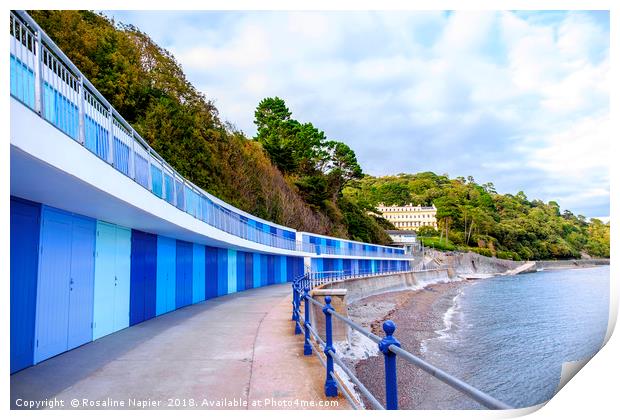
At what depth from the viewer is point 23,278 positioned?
5.91m

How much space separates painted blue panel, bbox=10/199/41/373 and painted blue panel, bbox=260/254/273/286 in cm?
2043

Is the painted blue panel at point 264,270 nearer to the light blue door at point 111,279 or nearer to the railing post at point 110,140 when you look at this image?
the light blue door at point 111,279

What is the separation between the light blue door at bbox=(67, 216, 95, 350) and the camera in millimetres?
7324

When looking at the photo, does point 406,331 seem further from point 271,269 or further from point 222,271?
point 271,269

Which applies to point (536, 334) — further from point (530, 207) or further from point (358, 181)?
point (530, 207)

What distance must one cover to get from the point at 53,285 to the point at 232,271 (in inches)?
567

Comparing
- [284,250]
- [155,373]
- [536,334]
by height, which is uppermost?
[284,250]

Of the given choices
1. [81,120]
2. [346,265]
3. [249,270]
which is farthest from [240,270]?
[346,265]

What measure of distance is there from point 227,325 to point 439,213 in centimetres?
9143

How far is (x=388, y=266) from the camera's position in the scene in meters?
54.7

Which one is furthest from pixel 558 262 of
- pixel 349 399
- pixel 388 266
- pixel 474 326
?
pixel 349 399

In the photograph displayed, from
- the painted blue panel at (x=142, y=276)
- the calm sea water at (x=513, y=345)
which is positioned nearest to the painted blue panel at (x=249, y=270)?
the calm sea water at (x=513, y=345)

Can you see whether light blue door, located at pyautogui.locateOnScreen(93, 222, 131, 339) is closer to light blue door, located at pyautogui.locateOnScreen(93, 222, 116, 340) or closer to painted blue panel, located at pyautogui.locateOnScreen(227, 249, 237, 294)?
light blue door, located at pyautogui.locateOnScreen(93, 222, 116, 340)

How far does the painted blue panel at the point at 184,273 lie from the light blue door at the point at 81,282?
5.80 meters
